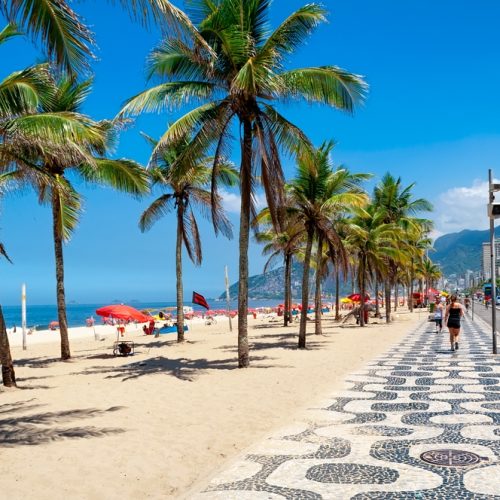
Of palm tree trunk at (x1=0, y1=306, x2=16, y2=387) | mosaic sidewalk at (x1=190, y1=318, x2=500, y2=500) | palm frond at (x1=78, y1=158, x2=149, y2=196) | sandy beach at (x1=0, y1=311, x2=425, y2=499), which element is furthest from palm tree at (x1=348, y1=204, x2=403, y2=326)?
palm tree trunk at (x1=0, y1=306, x2=16, y2=387)

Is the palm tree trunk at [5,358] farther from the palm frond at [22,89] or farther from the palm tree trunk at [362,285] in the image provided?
the palm tree trunk at [362,285]

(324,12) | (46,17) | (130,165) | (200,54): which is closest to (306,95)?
(324,12)

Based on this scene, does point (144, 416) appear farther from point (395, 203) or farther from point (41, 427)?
point (395, 203)

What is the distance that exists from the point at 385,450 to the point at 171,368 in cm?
811

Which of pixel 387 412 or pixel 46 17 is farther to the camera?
pixel 387 412

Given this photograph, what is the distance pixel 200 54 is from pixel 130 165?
4.38 metres

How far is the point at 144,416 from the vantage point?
7828 mm

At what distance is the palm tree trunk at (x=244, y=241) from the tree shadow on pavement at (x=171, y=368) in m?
0.59

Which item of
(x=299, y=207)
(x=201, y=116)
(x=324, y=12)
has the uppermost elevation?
(x=324, y=12)

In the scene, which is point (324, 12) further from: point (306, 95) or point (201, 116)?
point (201, 116)

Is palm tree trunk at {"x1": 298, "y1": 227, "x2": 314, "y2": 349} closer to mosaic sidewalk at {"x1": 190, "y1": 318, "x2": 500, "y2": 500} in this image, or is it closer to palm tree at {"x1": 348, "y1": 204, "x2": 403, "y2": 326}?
A: mosaic sidewalk at {"x1": 190, "y1": 318, "x2": 500, "y2": 500}

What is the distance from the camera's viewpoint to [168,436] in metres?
6.68

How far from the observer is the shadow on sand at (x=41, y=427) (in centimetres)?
650

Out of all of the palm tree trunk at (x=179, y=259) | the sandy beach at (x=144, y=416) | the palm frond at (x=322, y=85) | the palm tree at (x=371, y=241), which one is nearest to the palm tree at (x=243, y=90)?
the palm frond at (x=322, y=85)
